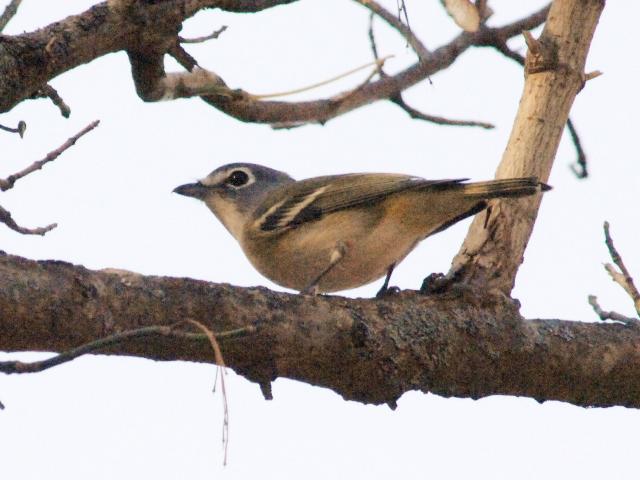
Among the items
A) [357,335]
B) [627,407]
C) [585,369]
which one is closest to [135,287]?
[357,335]

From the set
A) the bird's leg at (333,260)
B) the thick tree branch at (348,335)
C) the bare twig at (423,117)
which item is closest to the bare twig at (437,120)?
the bare twig at (423,117)

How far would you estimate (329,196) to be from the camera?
6.62m

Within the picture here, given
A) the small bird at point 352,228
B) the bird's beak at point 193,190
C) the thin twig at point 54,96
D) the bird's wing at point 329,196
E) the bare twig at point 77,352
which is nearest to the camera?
the bare twig at point 77,352

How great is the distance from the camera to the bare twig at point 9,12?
458 cm

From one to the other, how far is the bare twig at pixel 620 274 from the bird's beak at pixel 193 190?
12.6 feet

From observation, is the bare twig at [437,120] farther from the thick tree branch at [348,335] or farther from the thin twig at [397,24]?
the thick tree branch at [348,335]

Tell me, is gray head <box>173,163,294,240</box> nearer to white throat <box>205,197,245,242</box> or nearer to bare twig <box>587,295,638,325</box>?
white throat <box>205,197,245,242</box>

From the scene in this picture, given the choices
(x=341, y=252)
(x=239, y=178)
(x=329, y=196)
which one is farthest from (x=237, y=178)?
(x=341, y=252)

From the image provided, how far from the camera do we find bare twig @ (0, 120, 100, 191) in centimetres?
412

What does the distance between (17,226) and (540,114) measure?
9.24 feet

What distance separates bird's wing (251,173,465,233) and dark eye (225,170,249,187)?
0.90 meters

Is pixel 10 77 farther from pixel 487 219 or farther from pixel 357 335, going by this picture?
pixel 487 219

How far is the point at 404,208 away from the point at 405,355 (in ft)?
6.89

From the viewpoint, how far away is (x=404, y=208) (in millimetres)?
6199
